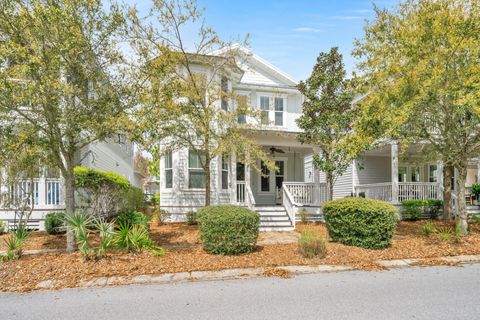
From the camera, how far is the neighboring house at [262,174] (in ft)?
45.5

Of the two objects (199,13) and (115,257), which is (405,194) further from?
(115,257)

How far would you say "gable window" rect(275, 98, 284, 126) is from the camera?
17891mm

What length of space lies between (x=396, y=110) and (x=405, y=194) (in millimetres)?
8811

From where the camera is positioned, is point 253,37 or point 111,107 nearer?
point 111,107

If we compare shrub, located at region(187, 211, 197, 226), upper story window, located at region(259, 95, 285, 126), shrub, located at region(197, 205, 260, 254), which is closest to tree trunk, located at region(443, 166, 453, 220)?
upper story window, located at region(259, 95, 285, 126)

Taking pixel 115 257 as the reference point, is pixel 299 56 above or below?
above

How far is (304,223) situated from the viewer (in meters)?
14.1

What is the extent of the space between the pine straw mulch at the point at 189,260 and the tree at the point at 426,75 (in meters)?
2.34

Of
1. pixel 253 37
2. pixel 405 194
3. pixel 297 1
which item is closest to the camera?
pixel 253 37

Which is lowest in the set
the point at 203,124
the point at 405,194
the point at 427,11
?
the point at 405,194

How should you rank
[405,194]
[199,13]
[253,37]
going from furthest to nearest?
1. [405,194]
2. [253,37]
3. [199,13]

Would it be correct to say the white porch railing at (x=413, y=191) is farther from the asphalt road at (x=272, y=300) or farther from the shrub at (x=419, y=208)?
the asphalt road at (x=272, y=300)

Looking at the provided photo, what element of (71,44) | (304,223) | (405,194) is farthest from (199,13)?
(405,194)

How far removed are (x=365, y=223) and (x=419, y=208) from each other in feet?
28.8
